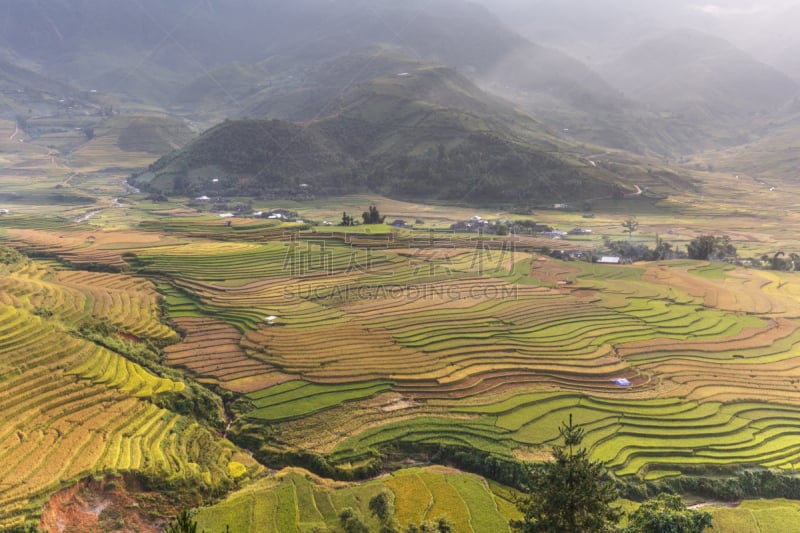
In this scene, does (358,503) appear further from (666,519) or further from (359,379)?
(666,519)

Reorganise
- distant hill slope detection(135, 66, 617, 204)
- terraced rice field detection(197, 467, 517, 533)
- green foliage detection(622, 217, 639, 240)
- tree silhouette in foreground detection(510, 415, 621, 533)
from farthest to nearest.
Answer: distant hill slope detection(135, 66, 617, 204) → green foliage detection(622, 217, 639, 240) → terraced rice field detection(197, 467, 517, 533) → tree silhouette in foreground detection(510, 415, 621, 533)

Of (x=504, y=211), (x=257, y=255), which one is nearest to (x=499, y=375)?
(x=257, y=255)

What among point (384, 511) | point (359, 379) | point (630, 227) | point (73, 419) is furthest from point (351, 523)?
point (630, 227)

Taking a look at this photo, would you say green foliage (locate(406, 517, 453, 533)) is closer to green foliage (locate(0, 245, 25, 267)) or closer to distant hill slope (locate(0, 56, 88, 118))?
green foliage (locate(0, 245, 25, 267))

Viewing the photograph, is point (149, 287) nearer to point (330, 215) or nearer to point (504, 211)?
point (330, 215)

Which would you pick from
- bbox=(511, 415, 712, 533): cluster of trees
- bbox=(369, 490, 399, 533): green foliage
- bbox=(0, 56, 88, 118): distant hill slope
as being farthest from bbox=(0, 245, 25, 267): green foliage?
bbox=(0, 56, 88, 118): distant hill slope

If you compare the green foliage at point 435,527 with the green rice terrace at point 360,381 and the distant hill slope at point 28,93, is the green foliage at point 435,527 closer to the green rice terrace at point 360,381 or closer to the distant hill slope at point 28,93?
the green rice terrace at point 360,381
